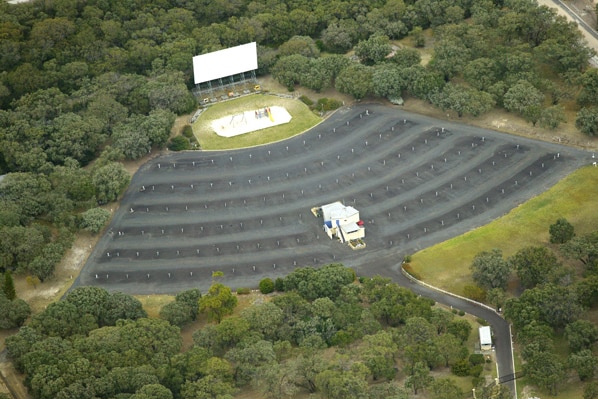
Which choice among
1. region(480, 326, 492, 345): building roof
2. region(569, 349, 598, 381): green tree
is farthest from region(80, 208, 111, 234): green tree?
region(569, 349, 598, 381): green tree

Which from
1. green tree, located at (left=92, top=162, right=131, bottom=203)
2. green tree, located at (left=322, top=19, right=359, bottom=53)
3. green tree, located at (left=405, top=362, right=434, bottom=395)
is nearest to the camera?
green tree, located at (left=405, top=362, right=434, bottom=395)

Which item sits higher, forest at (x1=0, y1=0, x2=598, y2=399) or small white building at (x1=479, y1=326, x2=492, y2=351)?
forest at (x1=0, y1=0, x2=598, y2=399)

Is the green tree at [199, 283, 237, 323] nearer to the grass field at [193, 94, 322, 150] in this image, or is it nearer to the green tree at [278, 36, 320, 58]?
the grass field at [193, 94, 322, 150]

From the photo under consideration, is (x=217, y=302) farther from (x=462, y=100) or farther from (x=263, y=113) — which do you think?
(x=462, y=100)

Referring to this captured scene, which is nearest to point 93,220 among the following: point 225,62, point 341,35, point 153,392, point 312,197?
point 312,197

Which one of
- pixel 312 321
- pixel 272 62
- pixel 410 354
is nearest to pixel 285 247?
pixel 312 321

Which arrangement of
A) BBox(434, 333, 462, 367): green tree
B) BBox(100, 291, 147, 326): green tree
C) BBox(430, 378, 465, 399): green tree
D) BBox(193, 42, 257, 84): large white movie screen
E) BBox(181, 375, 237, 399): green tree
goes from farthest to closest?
BBox(193, 42, 257, 84): large white movie screen, BBox(100, 291, 147, 326): green tree, BBox(434, 333, 462, 367): green tree, BBox(181, 375, 237, 399): green tree, BBox(430, 378, 465, 399): green tree

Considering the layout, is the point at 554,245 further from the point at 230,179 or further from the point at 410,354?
the point at 230,179
